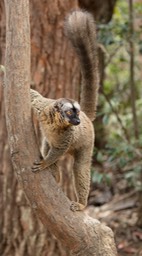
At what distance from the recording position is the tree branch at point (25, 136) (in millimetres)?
3088

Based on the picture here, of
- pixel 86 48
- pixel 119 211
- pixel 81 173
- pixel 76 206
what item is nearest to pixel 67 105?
pixel 86 48

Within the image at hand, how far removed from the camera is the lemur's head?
2.96m

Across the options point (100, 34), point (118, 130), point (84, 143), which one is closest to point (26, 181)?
point (84, 143)

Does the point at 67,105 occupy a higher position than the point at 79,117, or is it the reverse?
the point at 67,105

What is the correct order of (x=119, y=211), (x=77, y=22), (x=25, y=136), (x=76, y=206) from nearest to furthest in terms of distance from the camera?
(x=25, y=136)
(x=77, y=22)
(x=76, y=206)
(x=119, y=211)

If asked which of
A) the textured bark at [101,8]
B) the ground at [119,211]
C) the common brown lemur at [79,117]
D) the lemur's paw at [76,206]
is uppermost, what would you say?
the textured bark at [101,8]

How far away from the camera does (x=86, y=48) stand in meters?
3.50

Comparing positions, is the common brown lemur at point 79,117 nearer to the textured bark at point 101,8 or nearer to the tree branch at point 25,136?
the tree branch at point 25,136

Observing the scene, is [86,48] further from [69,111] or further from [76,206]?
[76,206]

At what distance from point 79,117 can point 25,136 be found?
452 millimetres

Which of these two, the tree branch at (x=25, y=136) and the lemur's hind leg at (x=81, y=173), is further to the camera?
the lemur's hind leg at (x=81, y=173)

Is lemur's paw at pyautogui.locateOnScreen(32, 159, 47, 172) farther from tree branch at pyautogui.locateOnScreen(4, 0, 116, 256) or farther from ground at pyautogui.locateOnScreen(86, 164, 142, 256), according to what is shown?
ground at pyautogui.locateOnScreen(86, 164, 142, 256)

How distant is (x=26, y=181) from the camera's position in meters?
3.17

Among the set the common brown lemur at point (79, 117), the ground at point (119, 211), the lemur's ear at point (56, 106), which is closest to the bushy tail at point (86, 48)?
the common brown lemur at point (79, 117)
